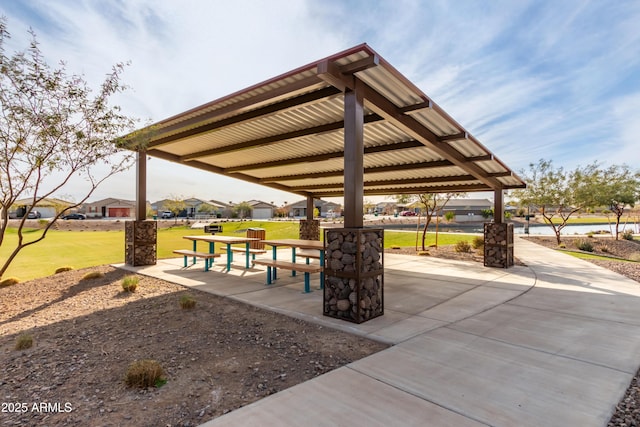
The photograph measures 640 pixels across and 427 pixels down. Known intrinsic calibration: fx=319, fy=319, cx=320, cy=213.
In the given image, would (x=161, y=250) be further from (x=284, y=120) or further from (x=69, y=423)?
(x=69, y=423)

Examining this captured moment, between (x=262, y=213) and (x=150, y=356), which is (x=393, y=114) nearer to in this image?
(x=150, y=356)

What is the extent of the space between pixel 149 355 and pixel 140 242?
24.6 feet

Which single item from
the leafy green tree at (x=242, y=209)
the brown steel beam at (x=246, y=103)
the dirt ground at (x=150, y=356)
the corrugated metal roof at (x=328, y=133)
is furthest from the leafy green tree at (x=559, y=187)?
the leafy green tree at (x=242, y=209)

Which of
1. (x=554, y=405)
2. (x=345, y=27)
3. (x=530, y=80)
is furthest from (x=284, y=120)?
(x=530, y=80)

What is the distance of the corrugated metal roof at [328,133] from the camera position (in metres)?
5.41

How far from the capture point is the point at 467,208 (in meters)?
59.5

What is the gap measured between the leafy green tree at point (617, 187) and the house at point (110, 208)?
69811 millimetres

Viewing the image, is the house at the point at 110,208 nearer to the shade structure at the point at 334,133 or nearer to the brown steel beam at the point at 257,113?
the shade structure at the point at 334,133

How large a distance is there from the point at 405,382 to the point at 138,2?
333 inches

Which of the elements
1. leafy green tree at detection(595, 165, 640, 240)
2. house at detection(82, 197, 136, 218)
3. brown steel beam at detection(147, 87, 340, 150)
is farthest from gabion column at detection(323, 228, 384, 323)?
house at detection(82, 197, 136, 218)

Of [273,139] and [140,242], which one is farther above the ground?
[273,139]

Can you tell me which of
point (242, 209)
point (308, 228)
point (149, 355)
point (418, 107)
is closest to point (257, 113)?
point (418, 107)

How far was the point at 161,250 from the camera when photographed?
15516 millimetres

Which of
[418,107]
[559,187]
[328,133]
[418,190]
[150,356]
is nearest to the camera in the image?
[150,356]
